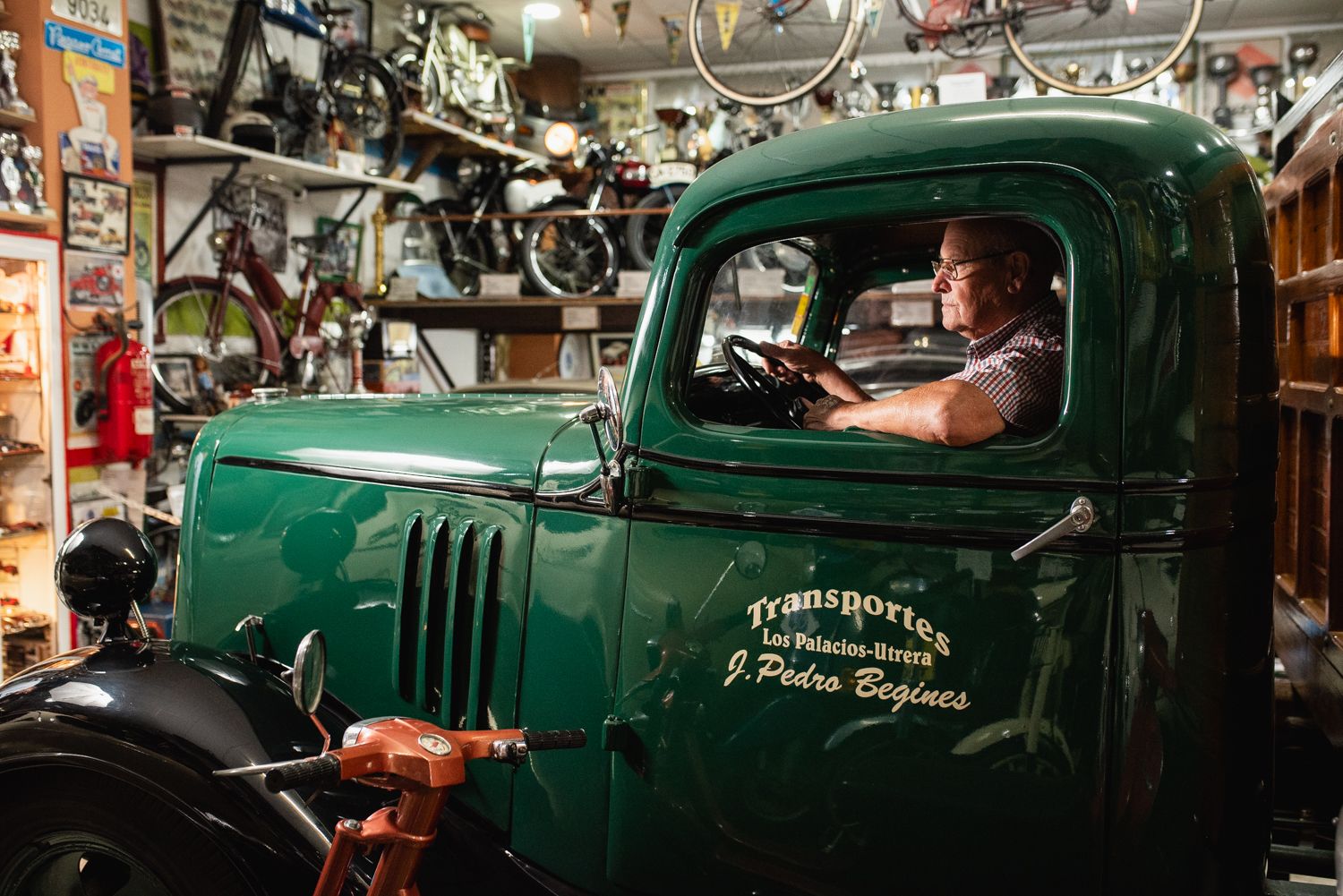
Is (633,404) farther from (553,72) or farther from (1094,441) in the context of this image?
(553,72)

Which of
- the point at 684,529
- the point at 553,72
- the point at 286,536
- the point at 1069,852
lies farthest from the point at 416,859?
the point at 553,72

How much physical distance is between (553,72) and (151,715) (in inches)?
402

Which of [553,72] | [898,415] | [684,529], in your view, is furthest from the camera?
[553,72]

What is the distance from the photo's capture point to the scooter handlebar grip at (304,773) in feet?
3.75

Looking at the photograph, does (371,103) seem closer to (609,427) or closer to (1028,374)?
(609,427)

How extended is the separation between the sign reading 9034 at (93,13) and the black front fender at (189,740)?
400 cm

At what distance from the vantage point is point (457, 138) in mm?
9156

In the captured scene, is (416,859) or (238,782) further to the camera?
(238,782)

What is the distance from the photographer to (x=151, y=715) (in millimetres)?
1737

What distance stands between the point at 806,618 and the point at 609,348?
8870mm

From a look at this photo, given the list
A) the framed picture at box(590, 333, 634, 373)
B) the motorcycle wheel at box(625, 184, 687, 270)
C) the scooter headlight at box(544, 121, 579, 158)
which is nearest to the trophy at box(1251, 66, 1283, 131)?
the motorcycle wheel at box(625, 184, 687, 270)

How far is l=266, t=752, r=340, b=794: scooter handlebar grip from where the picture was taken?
1142 millimetres

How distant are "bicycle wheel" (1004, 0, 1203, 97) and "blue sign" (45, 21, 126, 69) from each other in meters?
4.98

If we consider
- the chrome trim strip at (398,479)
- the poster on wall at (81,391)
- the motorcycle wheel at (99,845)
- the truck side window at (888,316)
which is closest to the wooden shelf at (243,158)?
the poster on wall at (81,391)
